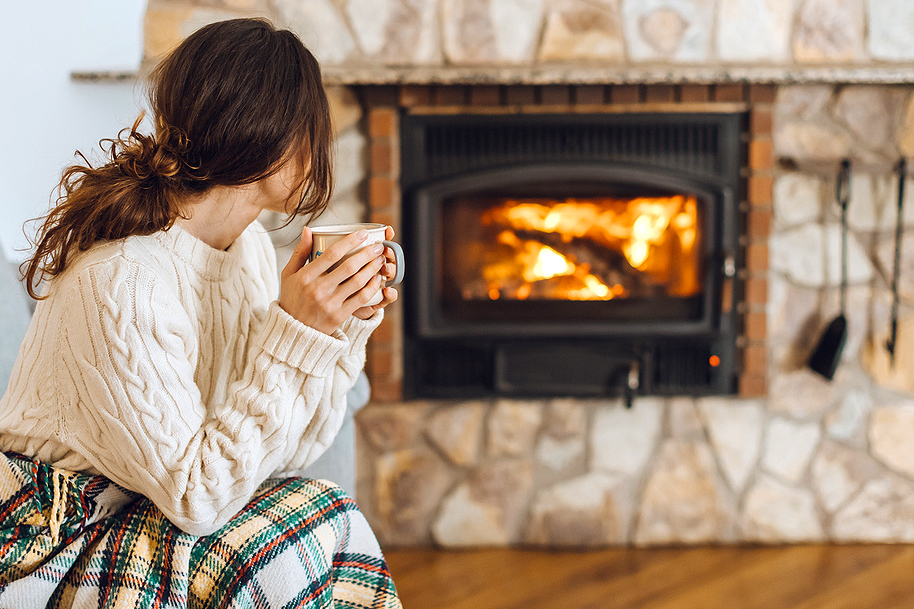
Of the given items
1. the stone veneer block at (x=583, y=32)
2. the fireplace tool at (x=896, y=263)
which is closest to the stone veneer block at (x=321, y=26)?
the stone veneer block at (x=583, y=32)

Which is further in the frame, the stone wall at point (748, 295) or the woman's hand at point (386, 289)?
the stone wall at point (748, 295)

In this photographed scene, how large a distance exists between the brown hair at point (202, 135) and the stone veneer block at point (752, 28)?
1.21m

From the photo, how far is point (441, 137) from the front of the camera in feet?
5.37

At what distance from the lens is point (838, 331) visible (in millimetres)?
1661

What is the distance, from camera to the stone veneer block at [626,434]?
174 centimetres

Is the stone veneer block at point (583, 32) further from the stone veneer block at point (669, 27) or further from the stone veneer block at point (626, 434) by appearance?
the stone veneer block at point (626, 434)

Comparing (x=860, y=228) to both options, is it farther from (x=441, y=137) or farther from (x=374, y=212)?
(x=374, y=212)

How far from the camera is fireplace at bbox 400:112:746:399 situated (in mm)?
1632

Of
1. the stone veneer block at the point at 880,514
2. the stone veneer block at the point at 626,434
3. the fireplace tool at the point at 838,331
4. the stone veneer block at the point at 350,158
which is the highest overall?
the stone veneer block at the point at 350,158

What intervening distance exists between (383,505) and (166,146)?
1214 mm

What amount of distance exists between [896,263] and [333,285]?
59.4 inches

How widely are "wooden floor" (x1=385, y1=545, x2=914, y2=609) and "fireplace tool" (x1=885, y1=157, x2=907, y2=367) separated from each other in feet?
1.63

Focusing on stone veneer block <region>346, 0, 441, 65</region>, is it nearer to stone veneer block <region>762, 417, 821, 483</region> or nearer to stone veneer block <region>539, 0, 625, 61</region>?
stone veneer block <region>539, 0, 625, 61</region>

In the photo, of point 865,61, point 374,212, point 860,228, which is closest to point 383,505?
Answer: point 374,212
